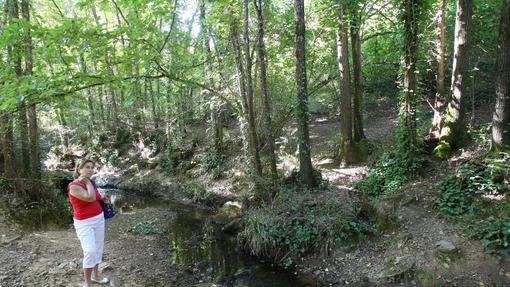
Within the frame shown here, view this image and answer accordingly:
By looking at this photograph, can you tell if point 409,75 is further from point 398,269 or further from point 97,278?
point 97,278

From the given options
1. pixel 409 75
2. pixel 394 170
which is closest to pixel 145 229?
pixel 394 170

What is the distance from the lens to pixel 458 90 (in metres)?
8.43

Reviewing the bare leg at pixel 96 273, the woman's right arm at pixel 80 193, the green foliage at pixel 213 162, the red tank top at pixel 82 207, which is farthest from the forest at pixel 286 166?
the woman's right arm at pixel 80 193

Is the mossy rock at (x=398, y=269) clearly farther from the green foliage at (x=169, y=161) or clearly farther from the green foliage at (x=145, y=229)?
the green foliage at (x=169, y=161)

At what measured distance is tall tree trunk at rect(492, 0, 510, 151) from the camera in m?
6.93

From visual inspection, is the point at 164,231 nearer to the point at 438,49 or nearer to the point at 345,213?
the point at 345,213

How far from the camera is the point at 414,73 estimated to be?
8.30 meters

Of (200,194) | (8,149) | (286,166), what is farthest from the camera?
(200,194)

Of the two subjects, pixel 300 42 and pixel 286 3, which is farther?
pixel 286 3

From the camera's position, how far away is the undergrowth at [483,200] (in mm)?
5906

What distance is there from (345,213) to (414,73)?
343 cm

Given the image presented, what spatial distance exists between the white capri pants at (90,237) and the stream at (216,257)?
2.13 m

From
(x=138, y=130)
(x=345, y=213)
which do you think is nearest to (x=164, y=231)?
(x=345, y=213)

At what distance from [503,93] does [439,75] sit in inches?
113
